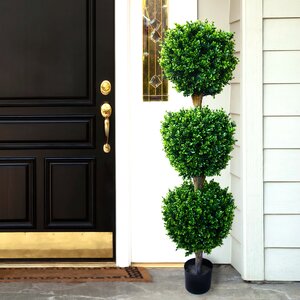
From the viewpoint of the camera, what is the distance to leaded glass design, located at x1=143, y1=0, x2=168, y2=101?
4.41 metres

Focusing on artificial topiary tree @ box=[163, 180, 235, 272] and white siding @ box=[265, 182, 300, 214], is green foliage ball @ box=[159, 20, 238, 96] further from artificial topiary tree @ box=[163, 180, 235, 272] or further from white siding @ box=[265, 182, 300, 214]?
white siding @ box=[265, 182, 300, 214]

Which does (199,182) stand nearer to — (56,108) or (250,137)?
(250,137)

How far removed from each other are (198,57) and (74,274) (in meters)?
1.59

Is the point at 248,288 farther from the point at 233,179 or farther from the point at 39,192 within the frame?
the point at 39,192

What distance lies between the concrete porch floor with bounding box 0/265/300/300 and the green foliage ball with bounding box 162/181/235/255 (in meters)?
0.32

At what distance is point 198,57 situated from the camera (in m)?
3.69

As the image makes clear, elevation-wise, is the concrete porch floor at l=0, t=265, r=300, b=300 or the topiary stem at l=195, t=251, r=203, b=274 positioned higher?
the topiary stem at l=195, t=251, r=203, b=274

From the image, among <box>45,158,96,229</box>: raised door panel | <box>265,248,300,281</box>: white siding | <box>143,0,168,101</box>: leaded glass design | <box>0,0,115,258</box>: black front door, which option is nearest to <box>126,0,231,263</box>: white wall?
<box>143,0,168,101</box>: leaded glass design

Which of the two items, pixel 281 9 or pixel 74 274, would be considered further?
pixel 74 274

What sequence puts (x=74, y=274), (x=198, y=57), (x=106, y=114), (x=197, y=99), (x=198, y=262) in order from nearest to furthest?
(x=198, y=57) < (x=197, y=99) < (x=198, y=262) < (x=74, y=274) < (x=106, y=114)

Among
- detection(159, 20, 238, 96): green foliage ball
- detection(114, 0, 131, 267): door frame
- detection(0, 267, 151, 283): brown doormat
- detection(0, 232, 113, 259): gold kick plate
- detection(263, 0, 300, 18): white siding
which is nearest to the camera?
detection(159, 20, 238, 96): green foliage ball

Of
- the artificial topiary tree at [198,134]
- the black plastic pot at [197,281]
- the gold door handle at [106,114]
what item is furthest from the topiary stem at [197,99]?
the black plastic pot at [197,281]

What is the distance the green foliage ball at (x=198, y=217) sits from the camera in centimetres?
Result: 376

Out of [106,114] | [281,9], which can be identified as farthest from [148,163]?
[281,9]
